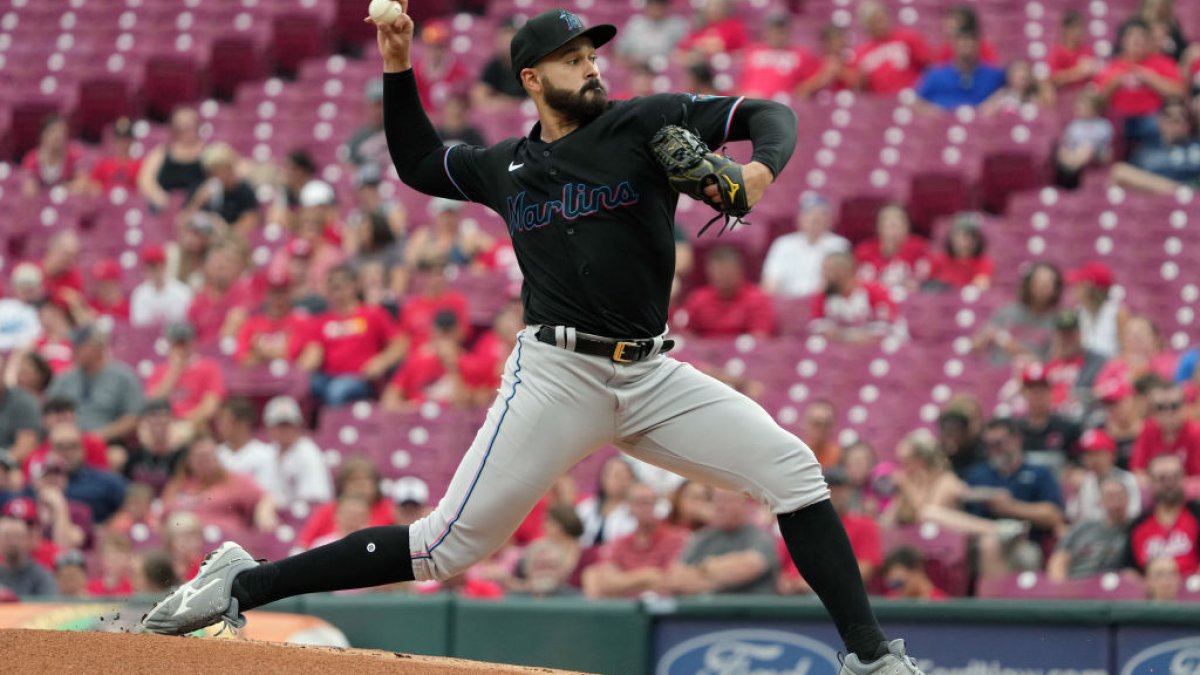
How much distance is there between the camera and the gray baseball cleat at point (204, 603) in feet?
14.1

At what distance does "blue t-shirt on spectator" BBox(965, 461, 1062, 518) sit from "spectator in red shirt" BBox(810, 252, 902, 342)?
1.74m

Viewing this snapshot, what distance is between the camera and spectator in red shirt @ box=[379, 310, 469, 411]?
9461mm

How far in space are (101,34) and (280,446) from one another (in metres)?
6.00

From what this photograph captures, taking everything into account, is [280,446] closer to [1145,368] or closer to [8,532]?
[8,532]

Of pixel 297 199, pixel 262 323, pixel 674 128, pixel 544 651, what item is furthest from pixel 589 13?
pixel 674 128

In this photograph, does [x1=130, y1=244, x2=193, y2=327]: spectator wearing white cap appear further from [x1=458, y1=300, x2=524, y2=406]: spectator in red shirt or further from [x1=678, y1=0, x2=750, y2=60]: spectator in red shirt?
[x1=678, y1=0, x2=750, y2=60]: spectator in red shirt

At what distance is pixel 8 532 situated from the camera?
8016mm

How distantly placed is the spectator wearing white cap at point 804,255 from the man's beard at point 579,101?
570 cm

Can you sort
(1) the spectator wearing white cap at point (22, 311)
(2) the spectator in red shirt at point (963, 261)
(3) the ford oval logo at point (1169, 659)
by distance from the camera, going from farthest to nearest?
1. (1) the spectator wearing white cap at point (22, 311)
2. (2) the spectator in red shirt at point (963, 261)
3. (3) the ford oval logo at point (1169, 659)

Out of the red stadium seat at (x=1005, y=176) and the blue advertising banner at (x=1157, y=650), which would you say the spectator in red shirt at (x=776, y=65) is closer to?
the red stadium seat at (x=1005, y=176)

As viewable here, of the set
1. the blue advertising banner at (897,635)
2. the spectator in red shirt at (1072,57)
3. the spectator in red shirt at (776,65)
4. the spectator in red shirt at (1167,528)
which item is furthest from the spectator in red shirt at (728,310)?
the blue advertising banner at (897,635)

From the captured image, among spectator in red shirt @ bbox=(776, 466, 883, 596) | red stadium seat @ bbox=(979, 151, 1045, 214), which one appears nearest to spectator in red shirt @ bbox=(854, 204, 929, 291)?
red stadium seat @ bbox=(979, 151, 1045, 214)

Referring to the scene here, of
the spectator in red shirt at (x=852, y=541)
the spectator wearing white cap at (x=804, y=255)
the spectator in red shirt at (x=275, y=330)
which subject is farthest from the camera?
the spectator in red shirt at (x=275, y=330)

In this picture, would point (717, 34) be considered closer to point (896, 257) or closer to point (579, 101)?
point (896, 257)
